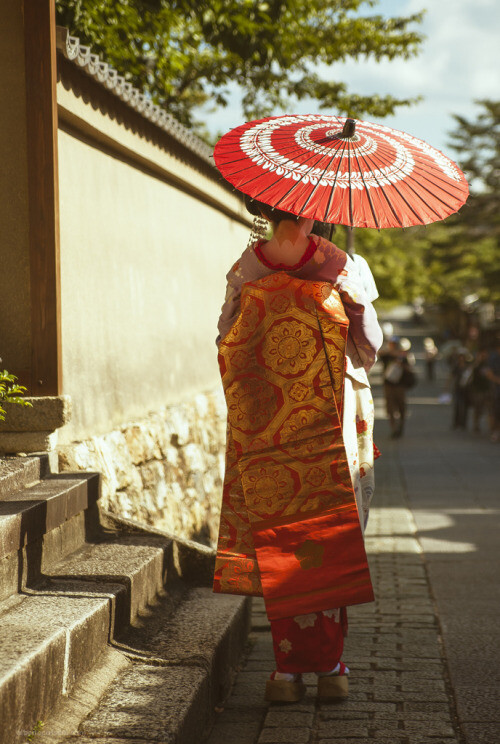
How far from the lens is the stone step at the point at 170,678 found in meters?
2.61

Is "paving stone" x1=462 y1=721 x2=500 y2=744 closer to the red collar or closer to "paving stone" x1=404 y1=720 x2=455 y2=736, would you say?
"paving stone" x1=404 y1=720 x2=455 y2=736

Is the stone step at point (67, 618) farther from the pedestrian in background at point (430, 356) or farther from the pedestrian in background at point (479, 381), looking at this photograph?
the pedestrian in background at point (430, 356)

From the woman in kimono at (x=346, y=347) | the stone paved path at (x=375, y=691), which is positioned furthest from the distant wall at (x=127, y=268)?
the stone paved path at (x=375, y=691)

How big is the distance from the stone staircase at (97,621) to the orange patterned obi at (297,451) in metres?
0.46

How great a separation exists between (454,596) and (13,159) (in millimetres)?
3356

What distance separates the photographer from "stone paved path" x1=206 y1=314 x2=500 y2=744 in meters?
3.19

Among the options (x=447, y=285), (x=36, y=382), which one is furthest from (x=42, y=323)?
(x=447, y=285)

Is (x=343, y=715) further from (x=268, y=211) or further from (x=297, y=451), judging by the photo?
(x=268, y=211)

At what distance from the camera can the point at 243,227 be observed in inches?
398

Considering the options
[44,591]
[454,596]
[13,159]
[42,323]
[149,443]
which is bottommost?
[454,596]

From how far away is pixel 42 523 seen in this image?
336 centimetres

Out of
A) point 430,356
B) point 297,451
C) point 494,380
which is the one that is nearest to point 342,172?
point 297,451

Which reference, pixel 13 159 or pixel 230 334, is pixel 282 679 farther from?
pixel 13 159

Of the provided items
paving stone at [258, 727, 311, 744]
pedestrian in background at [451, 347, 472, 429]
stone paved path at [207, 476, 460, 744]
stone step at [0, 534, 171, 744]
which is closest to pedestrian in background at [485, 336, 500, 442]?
pedestrian in background at [451, 347, 472, 429]
